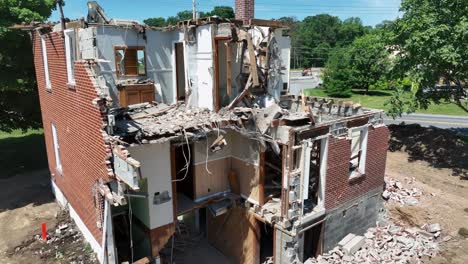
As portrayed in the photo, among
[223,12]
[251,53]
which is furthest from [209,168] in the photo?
[223,12]

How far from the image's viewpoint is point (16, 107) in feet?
67.6

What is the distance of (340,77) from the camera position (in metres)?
46.7

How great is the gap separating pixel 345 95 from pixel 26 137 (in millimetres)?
38537

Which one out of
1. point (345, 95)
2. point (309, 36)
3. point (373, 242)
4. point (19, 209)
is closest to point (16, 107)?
point (19, 209)

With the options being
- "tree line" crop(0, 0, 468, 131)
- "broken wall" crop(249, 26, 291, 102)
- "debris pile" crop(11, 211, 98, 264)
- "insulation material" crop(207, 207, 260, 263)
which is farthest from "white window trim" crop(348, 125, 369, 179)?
"debris pile" crop(11, 211, 98, 264)

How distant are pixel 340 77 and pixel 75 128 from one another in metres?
41.4

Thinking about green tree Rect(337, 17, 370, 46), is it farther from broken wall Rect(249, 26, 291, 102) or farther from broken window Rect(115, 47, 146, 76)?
broken window Rect(115, 47, 146, 76)

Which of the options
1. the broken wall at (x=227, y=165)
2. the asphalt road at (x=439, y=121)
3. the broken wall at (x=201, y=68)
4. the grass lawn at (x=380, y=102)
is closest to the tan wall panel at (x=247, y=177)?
the broken wall at (x=227, y=165)

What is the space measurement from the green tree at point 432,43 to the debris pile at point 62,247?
18974mm

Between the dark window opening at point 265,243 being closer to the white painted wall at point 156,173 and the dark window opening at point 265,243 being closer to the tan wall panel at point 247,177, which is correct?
the tan wall panel at point 247,177

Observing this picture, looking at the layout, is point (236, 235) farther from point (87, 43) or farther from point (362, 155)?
point (87, 43)

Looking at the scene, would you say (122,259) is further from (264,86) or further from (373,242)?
(373,242)

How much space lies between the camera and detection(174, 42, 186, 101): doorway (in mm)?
14992

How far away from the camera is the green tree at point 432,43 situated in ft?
57.0
